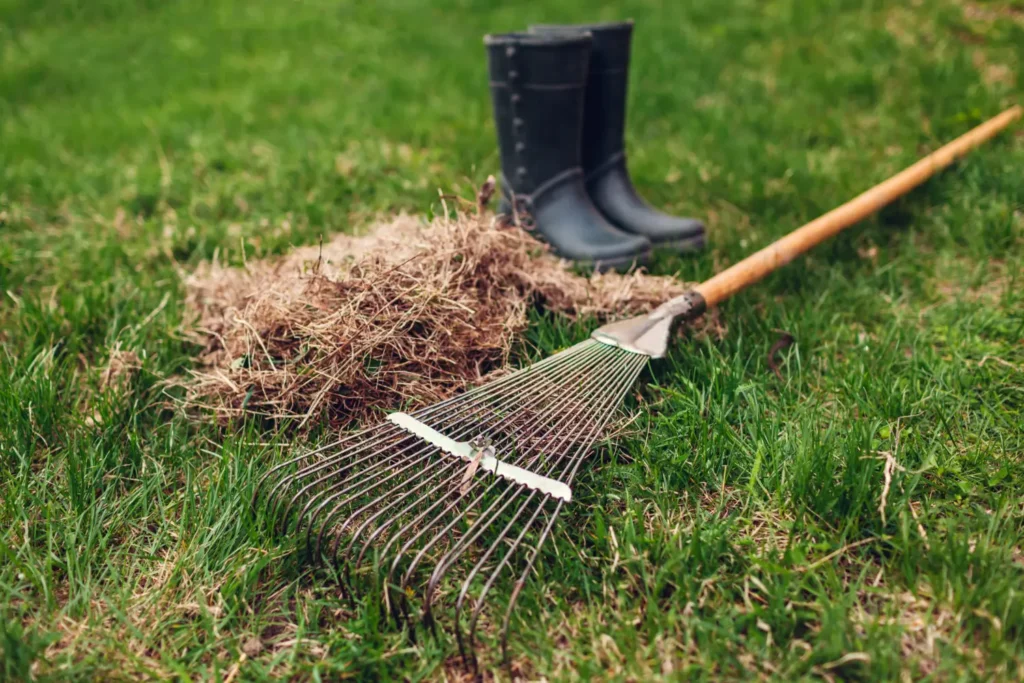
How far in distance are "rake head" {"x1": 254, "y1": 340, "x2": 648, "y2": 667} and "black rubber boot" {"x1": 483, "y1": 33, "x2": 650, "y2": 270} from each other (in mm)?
777

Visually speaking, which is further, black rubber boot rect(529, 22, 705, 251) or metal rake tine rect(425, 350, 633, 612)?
black rubber boot rect(529, 22, 705, 251)

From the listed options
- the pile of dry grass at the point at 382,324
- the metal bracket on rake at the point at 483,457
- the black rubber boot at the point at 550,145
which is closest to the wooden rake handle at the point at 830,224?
the pile of dry grass at the point at 382,324

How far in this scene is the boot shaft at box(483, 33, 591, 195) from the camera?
2.59m

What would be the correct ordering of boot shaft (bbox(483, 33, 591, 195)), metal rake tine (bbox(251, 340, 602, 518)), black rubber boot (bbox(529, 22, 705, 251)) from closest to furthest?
metal rake tine (bbox(251, 340, 602, 518)), boot shaft (bbox(483, 33, 591, 195)), black rubber boot (bbox(529, 22, 705, 251))

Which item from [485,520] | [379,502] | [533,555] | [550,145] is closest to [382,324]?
[379,502]

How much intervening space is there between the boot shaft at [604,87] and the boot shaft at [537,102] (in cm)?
22

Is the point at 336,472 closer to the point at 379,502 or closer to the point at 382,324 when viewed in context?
the point at 379,502

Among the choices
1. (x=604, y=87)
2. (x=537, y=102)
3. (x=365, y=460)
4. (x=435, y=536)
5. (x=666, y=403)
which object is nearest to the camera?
(x=435, y=536)

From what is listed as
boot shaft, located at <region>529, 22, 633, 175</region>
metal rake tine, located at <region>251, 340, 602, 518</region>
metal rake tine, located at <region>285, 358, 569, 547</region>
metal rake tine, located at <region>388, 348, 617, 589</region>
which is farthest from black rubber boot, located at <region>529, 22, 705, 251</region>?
metal rake tine, located at <region>285, 358, 569, 547</region>

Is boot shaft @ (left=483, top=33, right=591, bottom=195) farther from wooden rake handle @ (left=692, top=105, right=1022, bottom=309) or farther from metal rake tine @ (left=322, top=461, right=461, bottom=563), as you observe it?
metal rake tine @ (left=322, top=461, right=461, bottom=563)

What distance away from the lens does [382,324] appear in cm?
210

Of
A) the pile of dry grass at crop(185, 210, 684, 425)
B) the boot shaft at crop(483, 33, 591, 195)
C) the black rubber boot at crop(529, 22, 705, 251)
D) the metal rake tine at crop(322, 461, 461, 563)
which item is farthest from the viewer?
the black rubber boot at crop(529, 22, 705, 251)

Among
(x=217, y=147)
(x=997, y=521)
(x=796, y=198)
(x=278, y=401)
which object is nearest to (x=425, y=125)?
(x=217, y=147)

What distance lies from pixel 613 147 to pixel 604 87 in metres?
0.24
